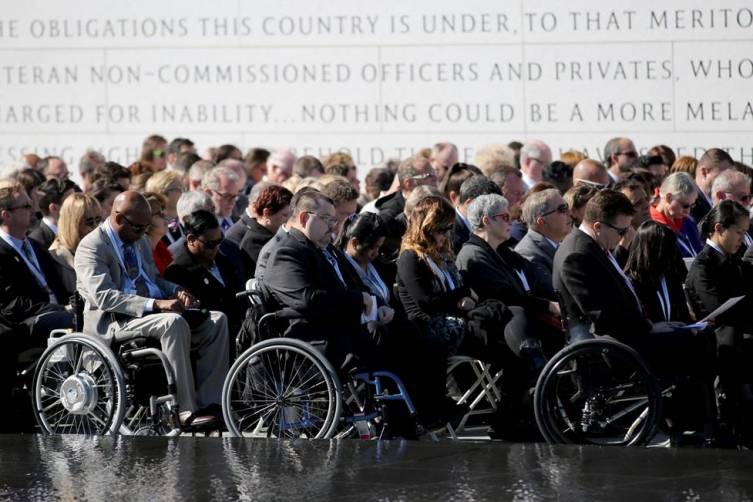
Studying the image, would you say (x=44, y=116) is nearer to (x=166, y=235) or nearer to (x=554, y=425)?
(x=166, y=235)

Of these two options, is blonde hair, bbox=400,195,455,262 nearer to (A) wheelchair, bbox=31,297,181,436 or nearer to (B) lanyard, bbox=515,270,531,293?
(B) lanyard, bbox=515,270,531,293

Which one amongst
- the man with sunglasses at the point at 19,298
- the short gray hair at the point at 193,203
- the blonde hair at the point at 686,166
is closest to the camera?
the man with sunglasses at the point at 19,298

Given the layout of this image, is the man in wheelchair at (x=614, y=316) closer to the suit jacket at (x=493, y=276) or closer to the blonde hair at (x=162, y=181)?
the suit jacket at (x=493, y=276)

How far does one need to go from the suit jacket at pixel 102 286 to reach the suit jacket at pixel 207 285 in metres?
0.52

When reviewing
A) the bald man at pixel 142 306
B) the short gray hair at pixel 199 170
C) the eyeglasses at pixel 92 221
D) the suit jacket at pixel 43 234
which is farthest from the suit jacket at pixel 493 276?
the short gray hair at pixel 199 170

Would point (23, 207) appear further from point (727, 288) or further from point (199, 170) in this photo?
point (727, 288)

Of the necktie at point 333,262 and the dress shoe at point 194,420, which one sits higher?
the necktie at point 333,262

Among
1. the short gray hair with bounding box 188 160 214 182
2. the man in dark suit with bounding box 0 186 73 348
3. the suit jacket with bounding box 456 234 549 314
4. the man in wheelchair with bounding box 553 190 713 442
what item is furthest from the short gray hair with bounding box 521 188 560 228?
the short gray hair with bounding box 188 160 214 182

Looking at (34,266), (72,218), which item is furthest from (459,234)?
(34,266)

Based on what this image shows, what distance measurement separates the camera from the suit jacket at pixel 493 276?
31.4 ft

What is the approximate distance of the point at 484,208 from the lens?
9820mm

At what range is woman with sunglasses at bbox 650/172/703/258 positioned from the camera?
11.5 m

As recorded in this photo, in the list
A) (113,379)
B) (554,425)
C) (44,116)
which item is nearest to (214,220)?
(113,379)

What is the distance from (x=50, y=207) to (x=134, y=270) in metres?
2.39
